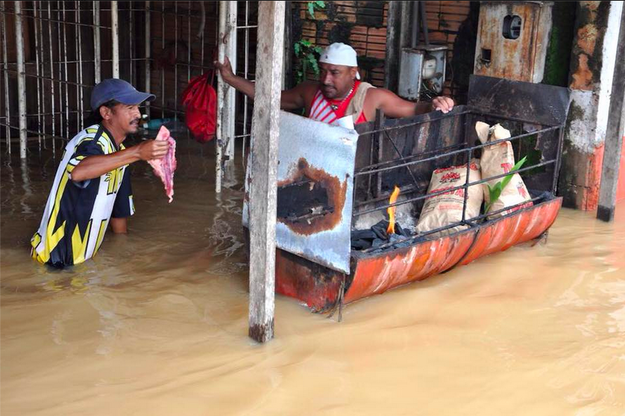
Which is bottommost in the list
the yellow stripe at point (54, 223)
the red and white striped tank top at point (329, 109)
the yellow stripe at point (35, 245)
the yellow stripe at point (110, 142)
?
the yellow stripe at point (35, 245)

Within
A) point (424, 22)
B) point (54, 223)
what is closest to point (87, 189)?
point (54, 223)

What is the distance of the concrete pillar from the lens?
6898 millimetres

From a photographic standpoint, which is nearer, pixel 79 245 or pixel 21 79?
pixel 79 245

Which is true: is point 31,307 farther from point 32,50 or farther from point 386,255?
point 32,50

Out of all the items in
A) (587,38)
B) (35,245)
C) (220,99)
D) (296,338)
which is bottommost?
(296,338)

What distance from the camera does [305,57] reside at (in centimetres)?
923

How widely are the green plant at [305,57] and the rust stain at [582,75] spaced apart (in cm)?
307

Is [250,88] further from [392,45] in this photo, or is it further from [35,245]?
[392,45]

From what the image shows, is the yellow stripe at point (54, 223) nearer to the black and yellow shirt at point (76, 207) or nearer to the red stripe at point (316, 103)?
the black and yellow shirt at point (76, 207)

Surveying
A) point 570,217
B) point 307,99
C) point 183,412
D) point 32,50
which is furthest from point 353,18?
point 183,412

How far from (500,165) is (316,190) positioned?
1797 millimetres

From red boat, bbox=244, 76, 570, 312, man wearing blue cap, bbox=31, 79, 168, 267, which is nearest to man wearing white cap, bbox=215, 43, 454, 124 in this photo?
red boat, bbox=244, 76, 570, 312

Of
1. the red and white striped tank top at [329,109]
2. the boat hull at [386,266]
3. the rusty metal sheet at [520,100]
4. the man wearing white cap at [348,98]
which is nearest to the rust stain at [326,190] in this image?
the boat hull at [386,266]

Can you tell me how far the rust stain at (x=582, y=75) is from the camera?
7.02 metres
